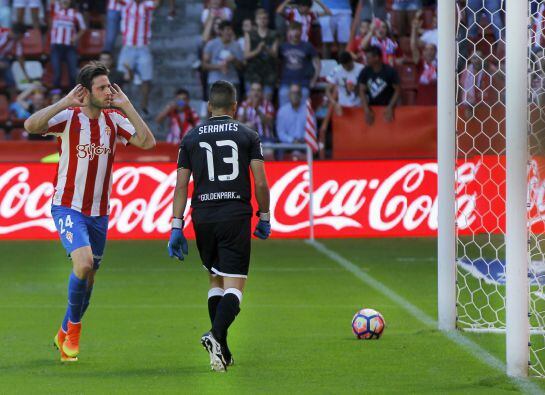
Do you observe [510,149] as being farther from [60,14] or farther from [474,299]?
[60,14]

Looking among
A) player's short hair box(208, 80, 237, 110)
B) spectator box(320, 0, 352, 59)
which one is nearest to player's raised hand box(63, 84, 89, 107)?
player's short hair box(208, 80, 237, 110)

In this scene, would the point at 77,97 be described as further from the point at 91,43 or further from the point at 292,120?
the point at 91,43

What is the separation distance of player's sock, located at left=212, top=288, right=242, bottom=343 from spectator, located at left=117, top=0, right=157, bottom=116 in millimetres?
14950

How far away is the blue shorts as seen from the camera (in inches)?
319

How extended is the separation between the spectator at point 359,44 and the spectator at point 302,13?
2.25ft

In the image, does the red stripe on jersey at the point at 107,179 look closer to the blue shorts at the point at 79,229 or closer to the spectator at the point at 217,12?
the blue shorts at the point at 79,229

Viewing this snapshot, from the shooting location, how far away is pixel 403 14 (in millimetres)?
22781

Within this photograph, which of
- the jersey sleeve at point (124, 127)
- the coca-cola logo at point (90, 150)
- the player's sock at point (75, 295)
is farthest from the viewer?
the jersey sleeve at point (124, 127)

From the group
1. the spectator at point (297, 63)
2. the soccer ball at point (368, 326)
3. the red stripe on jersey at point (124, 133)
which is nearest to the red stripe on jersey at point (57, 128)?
the red stripe on jersey at point (124, 133)

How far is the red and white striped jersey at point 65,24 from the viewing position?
72.5 feet

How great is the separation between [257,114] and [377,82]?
2017mm

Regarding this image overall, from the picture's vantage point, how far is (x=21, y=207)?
58.7 feet

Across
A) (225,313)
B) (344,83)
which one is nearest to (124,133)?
Answer: (225,313)

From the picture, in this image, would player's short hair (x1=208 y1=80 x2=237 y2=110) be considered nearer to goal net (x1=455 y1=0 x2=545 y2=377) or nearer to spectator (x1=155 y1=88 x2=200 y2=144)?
goal net (x1=455 y1=0 x2=545 y2=377)
